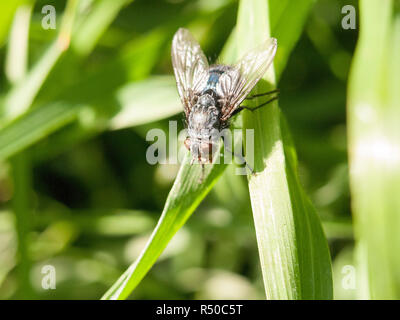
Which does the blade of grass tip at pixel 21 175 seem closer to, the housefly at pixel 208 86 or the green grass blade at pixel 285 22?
the housefly at pixel 208 86

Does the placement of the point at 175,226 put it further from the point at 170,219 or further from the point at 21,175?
the point at 21,175

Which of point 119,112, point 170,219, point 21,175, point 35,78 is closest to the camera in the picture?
point 170,219

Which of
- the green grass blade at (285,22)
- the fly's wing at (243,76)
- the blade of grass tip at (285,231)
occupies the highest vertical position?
the green grass blade at (285,22)

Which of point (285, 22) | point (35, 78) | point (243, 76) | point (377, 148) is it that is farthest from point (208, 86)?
point (35, 78)

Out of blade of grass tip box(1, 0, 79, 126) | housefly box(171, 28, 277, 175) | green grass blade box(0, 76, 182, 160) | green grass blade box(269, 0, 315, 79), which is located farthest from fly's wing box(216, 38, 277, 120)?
blade of grass tip box(1, 0, 79, 126)

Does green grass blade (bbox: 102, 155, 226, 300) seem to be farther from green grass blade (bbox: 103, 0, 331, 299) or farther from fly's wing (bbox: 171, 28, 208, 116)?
fly's wing (bbox: 171, 28, 208, 116)

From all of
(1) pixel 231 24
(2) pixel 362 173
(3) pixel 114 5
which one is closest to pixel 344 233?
(2) pixel 362 173

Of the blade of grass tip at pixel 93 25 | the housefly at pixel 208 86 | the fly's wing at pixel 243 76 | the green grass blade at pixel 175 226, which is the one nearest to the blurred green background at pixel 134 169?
the blade of grass tip at pixel 93 25
